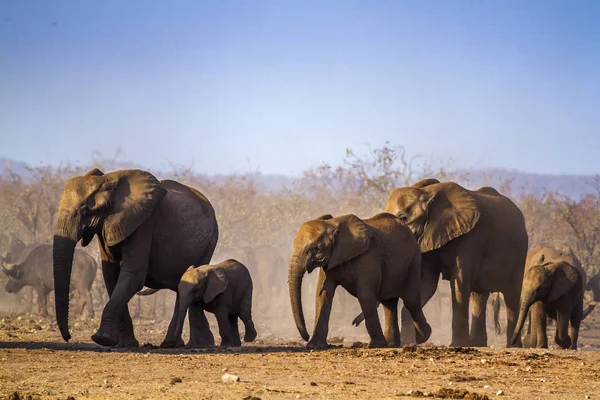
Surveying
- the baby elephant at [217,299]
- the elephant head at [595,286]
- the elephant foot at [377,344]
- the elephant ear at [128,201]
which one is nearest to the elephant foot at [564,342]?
the elephant foot at [377,344]

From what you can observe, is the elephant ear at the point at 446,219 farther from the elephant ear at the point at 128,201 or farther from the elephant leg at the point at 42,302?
the elephant leg at the point at 42,302

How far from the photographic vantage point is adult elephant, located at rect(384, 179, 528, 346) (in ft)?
58.2

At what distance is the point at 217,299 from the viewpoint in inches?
652

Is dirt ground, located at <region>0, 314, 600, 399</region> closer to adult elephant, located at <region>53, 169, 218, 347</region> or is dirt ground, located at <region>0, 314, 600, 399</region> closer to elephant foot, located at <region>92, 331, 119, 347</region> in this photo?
elephant foot, located at <region>92, 331, 119, 347</region>

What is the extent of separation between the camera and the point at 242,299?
56.5 ft

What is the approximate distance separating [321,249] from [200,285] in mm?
1989

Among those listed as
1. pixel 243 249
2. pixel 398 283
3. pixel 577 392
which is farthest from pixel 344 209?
pixel 577 392

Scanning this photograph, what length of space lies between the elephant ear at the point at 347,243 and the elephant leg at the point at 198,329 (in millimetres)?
2376

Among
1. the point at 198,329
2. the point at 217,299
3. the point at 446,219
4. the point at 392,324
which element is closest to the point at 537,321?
the point at 446,219

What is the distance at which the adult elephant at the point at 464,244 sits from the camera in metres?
17.7

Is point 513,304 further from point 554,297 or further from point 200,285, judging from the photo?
point 200,285

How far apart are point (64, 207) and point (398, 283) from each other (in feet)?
16.5

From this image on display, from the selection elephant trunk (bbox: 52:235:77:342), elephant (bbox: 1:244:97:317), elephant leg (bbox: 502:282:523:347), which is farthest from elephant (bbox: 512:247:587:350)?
elephant (bbox: 1:244:97:317)

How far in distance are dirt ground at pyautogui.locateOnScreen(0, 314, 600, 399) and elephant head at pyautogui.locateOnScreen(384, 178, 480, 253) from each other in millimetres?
2993
